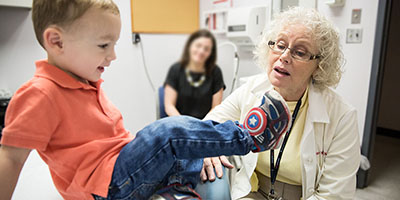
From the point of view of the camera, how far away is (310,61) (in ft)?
3.20

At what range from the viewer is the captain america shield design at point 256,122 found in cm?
78

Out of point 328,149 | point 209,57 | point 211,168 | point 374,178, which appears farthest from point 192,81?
point 374,178

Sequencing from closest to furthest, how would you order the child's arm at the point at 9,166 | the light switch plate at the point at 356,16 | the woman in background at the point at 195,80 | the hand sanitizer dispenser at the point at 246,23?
the child's arm at the point at 9,166, the light switch plate at the point at 356,16, the woman in background at the point at 195,80, the hand sanitizer dispenser at the point at 246,23

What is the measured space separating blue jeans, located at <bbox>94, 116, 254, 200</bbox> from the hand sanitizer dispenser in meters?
1.72

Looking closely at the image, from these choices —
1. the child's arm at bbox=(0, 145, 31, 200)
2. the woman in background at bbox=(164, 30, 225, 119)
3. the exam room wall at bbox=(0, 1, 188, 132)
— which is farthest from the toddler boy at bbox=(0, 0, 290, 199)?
the woman in background at bbox=(164, 30, 225, 119)

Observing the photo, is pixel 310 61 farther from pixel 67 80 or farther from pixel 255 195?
pixel 67 80

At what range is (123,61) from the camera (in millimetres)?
1972

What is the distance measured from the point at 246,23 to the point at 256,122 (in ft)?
5.52

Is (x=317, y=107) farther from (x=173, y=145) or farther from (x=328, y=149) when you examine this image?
(x=173, y=145)

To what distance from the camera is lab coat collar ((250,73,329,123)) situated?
96 cm

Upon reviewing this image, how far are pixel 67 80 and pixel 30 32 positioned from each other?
4.74ft

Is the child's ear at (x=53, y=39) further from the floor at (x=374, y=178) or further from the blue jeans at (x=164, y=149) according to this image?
the floor at (x=374, y=178)

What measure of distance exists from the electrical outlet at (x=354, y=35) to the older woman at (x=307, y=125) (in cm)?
99

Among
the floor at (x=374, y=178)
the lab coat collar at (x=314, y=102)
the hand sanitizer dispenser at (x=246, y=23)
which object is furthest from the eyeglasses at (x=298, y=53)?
the hand sanitizer dispenser at (x=246, y=23)
